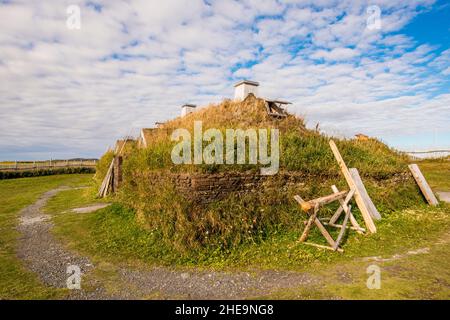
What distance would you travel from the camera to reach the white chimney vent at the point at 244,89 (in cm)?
1543

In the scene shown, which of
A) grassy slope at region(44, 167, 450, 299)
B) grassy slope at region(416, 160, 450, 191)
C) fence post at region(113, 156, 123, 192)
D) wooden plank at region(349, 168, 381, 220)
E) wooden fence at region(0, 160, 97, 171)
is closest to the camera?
grassy slope at region(44, 167, 450, 299)

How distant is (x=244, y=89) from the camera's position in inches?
607

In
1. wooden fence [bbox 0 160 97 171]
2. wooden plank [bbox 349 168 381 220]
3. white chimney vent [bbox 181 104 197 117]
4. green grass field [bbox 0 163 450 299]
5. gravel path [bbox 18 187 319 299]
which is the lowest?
gravel path [bbox 18 187 319 299]

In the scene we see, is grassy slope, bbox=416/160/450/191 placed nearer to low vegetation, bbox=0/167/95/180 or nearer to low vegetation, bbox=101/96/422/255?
low vegetation, bbox=101/96/422/255

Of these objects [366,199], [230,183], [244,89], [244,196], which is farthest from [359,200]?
[244,89]

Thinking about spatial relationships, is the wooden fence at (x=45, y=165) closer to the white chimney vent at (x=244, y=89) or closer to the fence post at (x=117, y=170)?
the fence post at (x=117, y=170)

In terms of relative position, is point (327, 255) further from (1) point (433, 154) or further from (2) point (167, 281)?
(1) point (433, 154)

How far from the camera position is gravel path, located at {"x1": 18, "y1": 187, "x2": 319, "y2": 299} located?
5.34 metres

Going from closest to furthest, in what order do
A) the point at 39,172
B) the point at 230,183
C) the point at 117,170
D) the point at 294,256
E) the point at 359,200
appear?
the point at 294,256 < the point at 230,183 < the point at 359,200 < the point at 117,170 < the point at 39,172

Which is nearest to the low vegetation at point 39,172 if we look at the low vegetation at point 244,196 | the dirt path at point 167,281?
the low vegetation at point 244,196

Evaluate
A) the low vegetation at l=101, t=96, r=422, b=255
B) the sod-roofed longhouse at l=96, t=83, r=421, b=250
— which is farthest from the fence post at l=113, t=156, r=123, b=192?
the sod-roofed longhouse at l=96, t=83, r=421, b=250

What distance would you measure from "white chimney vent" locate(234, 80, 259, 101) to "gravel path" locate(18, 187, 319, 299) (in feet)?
35.6

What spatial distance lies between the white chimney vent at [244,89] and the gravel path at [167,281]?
10.9m

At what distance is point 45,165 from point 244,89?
2952 centimetres
